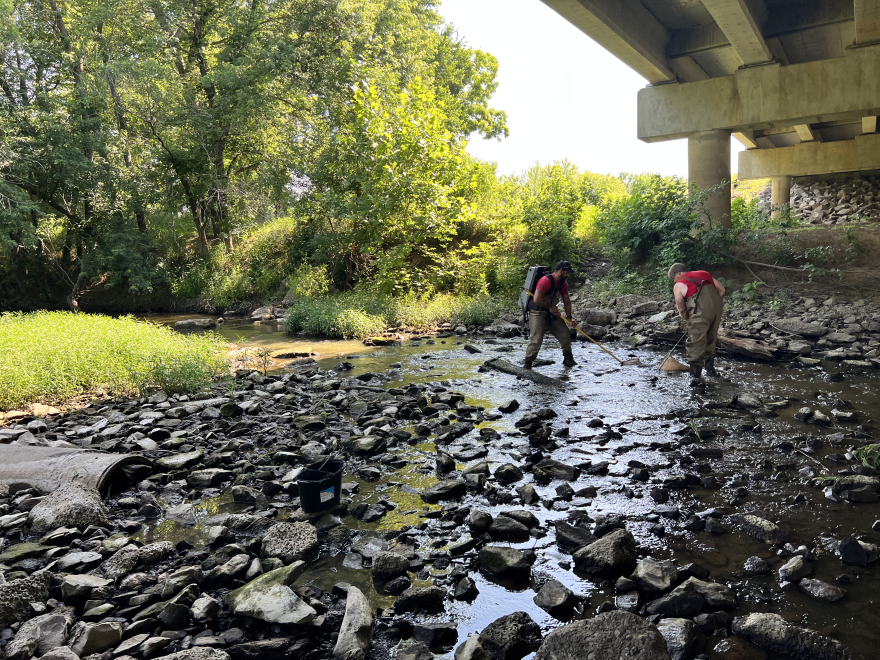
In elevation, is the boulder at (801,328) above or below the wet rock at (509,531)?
above

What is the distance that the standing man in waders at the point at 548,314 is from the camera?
29.5ft

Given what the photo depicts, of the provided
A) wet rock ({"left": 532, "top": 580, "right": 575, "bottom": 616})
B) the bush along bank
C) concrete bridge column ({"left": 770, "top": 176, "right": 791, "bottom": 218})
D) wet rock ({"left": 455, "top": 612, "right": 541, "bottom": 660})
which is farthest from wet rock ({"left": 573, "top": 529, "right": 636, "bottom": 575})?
concrete bridge column ({"left": 770, "top": 176, "right": 791, "bottom": 218})

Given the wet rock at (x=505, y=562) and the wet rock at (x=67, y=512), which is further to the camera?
the wet rock at (x=67, y=512)

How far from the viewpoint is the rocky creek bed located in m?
2.80

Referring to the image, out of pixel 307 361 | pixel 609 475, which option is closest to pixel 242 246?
pixel 307 361

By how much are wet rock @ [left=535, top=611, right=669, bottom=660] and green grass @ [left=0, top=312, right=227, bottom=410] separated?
703 centimetres

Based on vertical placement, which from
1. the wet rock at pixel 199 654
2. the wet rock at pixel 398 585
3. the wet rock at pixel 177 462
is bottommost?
the wet rock at pixel 398 585

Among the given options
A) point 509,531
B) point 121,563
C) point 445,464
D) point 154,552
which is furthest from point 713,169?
point 121,563

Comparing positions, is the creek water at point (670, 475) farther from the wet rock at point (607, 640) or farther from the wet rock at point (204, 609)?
the wet rock at point (204, 609)

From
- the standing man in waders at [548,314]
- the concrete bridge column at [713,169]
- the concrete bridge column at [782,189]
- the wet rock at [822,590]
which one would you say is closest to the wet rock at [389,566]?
the wet rock at [822,590]

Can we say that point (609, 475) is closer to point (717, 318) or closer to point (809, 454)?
point (809, 454)

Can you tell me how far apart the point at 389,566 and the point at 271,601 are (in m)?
0.75

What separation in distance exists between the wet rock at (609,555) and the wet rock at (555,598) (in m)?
0.28

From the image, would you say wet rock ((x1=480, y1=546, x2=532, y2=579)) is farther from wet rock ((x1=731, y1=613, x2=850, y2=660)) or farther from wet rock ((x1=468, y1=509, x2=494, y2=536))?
wet rock ((x1=731, y1=613, x2=850, y2=660))
